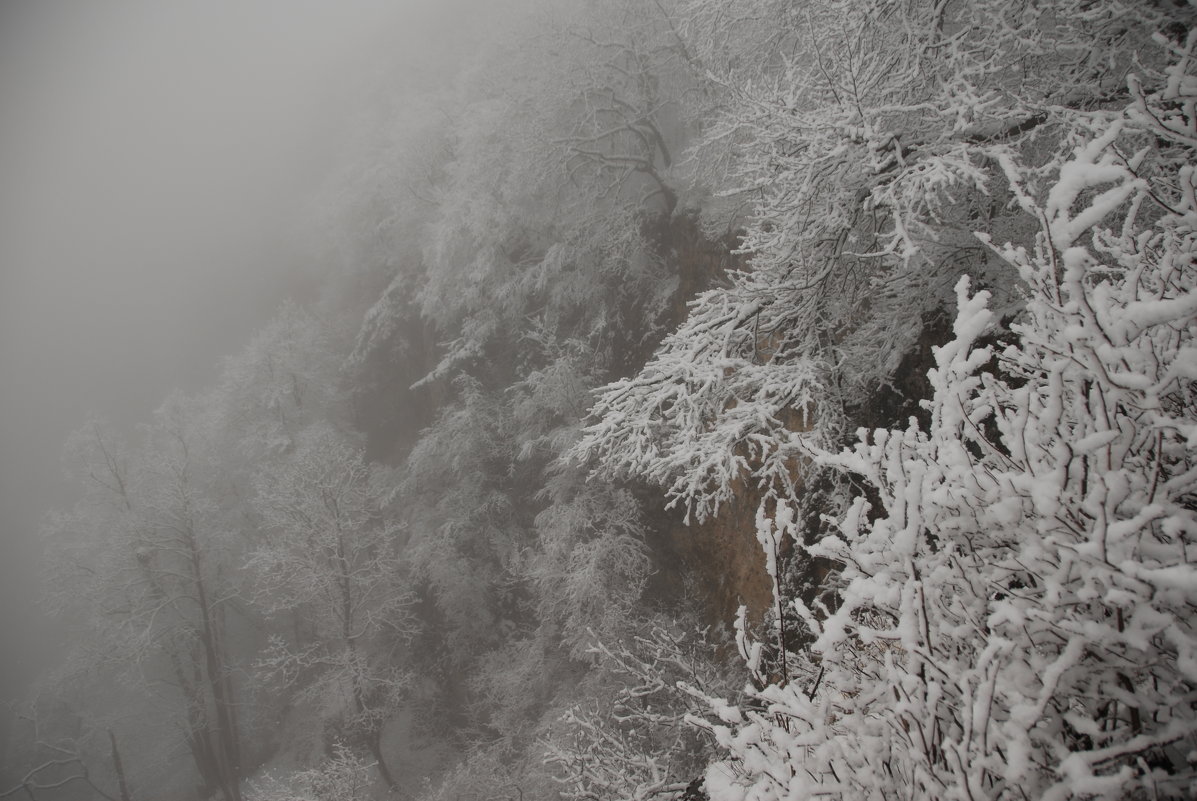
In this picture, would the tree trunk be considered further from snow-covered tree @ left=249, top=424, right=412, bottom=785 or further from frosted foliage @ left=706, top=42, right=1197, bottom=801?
frosted foliage @ left=706, top=42, right=1197, bottom=801

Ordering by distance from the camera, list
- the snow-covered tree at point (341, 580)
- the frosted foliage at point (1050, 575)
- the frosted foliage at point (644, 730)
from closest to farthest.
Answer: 1. the frosted foliage at point (1050, 575)
2. the frosted foliage at point (644, 730)
3. the snow-covered tree at point (341, 580)

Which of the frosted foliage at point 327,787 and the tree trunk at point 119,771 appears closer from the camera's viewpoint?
the frosted foliage at point 327,787

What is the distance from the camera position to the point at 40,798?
19547mm

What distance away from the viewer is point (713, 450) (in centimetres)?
393

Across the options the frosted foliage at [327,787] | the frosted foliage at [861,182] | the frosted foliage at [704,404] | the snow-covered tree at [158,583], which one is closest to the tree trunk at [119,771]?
the snow-covered tree at [158,583]

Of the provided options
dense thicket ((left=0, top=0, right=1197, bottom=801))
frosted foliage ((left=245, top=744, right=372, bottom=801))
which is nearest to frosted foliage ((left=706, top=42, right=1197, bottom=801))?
dense thicket ((left=0, top=0, right=1197, bottom=801))

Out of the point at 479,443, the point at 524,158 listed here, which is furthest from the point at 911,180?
the point at 479,443

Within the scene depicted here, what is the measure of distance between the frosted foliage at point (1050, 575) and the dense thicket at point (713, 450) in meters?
0.01

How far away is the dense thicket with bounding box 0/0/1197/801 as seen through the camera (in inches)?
45.4

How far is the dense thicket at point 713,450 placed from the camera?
45.4 inches

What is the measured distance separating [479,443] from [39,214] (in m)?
60.6

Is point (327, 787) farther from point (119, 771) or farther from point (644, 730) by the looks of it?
point (119, 771)

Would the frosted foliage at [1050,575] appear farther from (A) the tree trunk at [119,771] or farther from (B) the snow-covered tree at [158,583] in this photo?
(A) the tree trunk at [119,771]

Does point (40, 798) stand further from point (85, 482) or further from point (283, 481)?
point (283, 481)
